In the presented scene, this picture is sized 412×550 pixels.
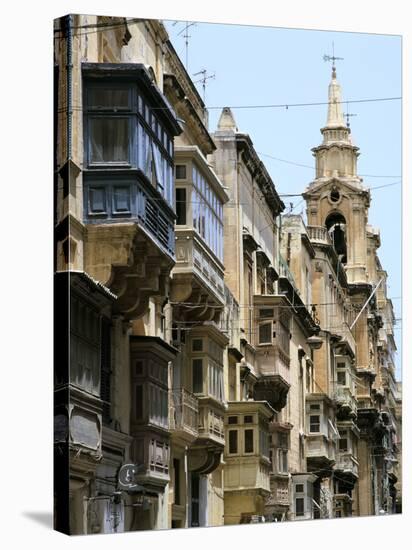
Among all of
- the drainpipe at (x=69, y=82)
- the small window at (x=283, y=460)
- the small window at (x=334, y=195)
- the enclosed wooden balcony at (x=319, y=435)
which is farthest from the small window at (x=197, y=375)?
the small window at (x=334, y=195)

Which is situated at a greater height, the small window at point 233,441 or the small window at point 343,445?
the small window at point 343,445

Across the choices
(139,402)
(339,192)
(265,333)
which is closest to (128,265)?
(139,402)

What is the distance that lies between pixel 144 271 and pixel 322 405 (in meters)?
6.13

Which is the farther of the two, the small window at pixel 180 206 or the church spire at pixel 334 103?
the church spire at pixel 334 103

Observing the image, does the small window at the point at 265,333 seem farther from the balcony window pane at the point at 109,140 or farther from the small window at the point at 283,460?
the balcony window pane at the point at 109,140

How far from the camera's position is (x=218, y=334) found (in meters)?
22.3

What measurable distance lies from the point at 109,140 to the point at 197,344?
11.4 ft

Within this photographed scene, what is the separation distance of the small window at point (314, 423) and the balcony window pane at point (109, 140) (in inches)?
243

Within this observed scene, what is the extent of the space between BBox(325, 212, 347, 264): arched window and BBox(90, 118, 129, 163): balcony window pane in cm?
780

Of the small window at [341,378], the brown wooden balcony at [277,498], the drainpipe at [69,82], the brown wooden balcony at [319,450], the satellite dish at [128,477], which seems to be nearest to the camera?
the drainpipe at [69,82]

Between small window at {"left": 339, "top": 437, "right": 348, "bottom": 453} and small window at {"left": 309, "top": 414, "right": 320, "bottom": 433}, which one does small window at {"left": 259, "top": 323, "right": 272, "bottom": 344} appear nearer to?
small window at {"left": 309, "top": 414, "right": 320, "bottom": 433}

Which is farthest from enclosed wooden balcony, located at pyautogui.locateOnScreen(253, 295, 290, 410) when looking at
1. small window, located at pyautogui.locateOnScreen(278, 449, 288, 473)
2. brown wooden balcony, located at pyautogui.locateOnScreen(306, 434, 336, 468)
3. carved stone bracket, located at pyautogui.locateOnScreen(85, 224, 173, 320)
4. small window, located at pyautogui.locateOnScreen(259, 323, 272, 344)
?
carved stone bracket, located at pyautogui.locateOnScreen(85, 224, 173, 320)

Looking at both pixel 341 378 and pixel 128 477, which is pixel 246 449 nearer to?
pixel 128 477

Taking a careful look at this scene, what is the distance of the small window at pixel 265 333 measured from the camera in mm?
23250
